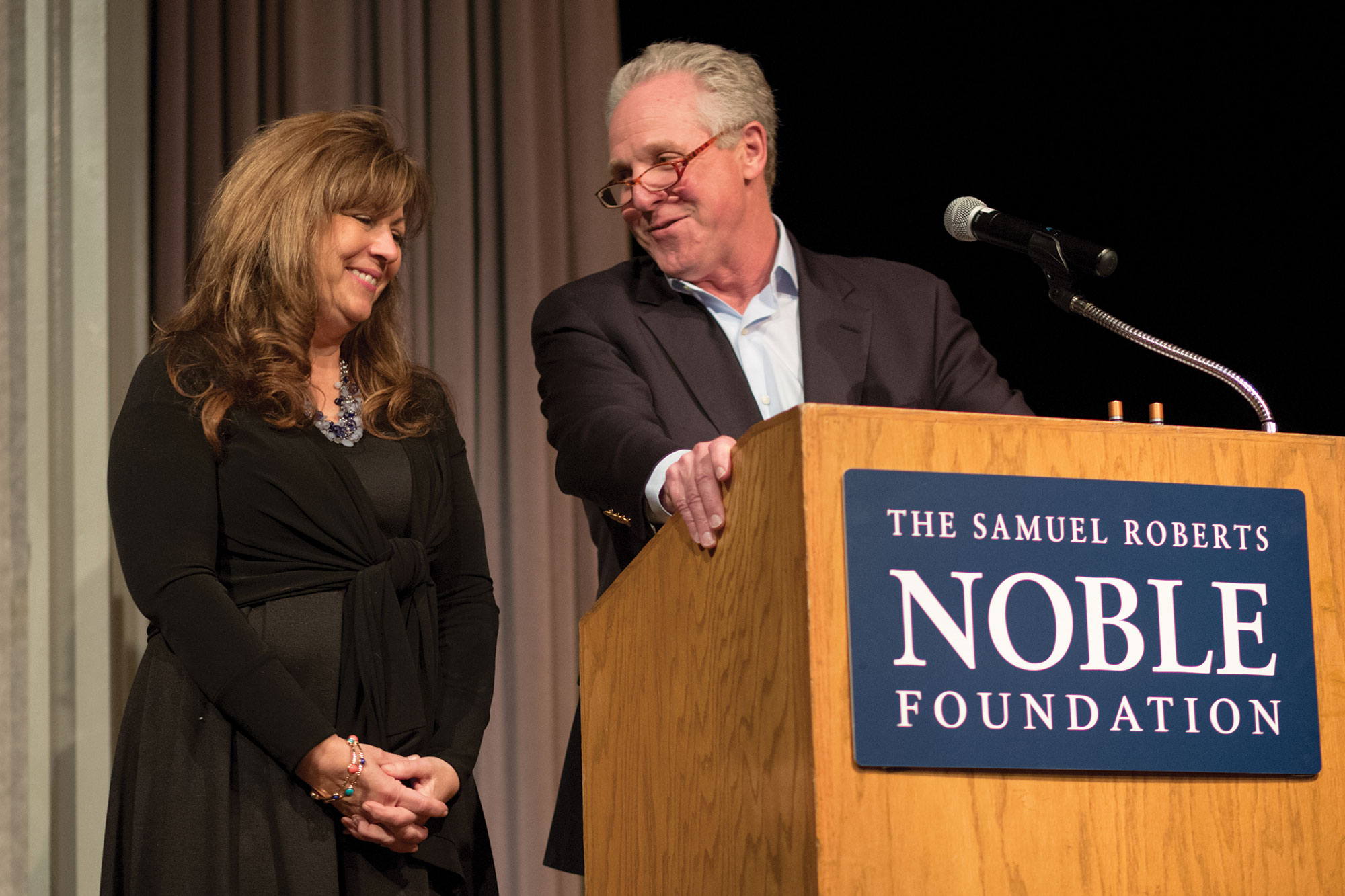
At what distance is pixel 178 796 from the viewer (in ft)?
5.84

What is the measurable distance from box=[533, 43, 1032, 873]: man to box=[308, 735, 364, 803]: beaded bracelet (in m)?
0.31

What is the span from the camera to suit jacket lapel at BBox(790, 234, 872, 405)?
200cm

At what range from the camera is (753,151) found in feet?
7.76

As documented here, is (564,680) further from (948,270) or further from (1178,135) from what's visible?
(1178,135)

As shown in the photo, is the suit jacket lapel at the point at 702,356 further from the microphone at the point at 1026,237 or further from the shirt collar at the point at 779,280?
the microphone at the point at 1026,237

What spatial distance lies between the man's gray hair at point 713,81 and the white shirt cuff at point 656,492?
0.88 m

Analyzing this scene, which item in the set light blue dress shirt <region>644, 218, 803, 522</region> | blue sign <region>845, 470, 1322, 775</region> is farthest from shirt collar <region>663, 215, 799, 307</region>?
blue sign <region>845, 470, 1322, 775</region>

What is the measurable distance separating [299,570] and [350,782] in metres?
0.31

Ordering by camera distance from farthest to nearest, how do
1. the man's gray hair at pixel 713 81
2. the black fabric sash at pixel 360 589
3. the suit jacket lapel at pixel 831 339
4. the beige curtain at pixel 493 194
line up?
1. the beige curtain at pixel 493 194
2. the man's gray hair at pixel 713 81
3. the suit jacket lapel at pixel 831 339
4. the black fabric sash at pixel 360 589

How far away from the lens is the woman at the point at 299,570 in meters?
1.79

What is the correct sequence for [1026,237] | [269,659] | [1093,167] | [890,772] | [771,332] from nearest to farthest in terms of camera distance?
[890,772]
[1026,237]
[269,659]
[771,332]
[1093,167]

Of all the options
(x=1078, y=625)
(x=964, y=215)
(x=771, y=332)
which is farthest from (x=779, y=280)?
(x=1078, y=625)

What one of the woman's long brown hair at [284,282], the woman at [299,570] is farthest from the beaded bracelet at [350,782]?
the woman's long brown hair at [284,282]

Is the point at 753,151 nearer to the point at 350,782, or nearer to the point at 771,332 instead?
the point at 771,332
